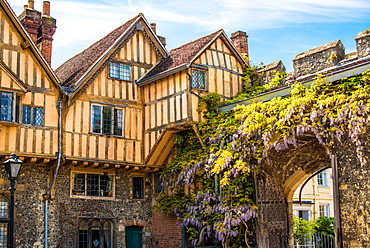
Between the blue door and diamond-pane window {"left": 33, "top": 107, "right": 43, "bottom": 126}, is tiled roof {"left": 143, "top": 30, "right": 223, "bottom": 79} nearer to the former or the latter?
diamond-pane window {"left": 33, "top": 107, "right": 43, "bottom": 126}

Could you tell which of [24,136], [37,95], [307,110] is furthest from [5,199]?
[307,110]

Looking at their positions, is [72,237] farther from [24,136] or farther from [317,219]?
[317,219]

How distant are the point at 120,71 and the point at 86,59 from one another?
1.63 metres

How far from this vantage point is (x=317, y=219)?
79.3 ft

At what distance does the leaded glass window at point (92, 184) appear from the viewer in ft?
59.7

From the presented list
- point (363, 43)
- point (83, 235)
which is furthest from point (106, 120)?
point (363, 43)

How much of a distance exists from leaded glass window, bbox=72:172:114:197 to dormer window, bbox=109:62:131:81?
3.61 m

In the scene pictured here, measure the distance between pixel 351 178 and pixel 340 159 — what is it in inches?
23.1

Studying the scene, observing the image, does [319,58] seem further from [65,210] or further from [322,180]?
[322,180]

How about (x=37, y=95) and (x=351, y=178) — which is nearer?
(x=351, y=178)

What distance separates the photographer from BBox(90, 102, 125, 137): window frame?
60.0ft

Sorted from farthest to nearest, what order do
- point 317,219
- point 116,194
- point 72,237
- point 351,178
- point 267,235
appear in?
point 317,219 → point 116,194 → point 72,237 → point 267,235 → point 351,178

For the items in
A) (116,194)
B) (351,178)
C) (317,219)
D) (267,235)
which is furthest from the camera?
(317,219)

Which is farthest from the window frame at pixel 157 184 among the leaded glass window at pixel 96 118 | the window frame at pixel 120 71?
the window frame at pixel 120 71
